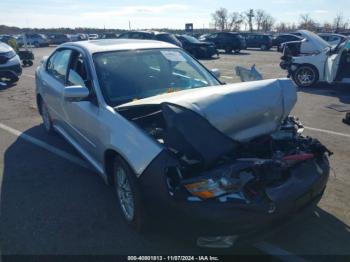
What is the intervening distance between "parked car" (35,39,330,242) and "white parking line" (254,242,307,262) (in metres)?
0.42

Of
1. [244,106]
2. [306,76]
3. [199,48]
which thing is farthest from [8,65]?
[199,48]

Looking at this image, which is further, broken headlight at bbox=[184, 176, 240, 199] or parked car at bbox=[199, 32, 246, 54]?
parked car at bbox=[199, 32, 246, 54]

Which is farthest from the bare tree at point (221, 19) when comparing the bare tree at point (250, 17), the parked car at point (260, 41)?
the parked car at point (260, 41)

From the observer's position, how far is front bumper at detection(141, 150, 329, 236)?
8.32 feet

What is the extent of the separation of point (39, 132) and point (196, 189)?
474 centimetres

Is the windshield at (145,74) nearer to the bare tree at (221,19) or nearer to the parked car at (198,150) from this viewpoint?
the parked car at (198,150)

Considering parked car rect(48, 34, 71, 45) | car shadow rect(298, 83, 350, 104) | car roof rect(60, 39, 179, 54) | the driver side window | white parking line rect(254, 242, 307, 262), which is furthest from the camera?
parked car rect(48, 34, 71, 45)

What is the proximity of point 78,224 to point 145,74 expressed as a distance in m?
1.90

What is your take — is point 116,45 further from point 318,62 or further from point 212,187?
point 318,62

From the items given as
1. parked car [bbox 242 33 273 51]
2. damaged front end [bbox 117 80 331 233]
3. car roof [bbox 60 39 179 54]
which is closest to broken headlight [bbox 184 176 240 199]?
damaged front end [bbox 117 80 331 233]

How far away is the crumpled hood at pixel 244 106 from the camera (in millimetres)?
2936

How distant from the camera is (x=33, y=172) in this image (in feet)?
15.5

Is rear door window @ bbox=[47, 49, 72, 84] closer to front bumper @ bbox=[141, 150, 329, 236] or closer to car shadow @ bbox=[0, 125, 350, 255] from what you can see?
car shadow @ bbox=[0, 125, 350, 255]

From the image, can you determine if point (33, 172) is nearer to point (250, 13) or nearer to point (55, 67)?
point (55, 67)
